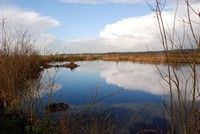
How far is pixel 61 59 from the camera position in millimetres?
42562

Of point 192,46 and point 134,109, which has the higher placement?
point 192,46

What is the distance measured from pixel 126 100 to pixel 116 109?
2.47 m

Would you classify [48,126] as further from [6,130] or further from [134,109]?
[134,109]

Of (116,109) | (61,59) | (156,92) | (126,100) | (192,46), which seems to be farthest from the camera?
(61,59)

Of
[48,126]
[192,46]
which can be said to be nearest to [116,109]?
[48,126]

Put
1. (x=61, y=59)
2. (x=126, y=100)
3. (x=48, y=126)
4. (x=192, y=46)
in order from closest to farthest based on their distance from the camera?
(x=192, y=46), (x=48, y=126), (x=126, y=100), (x=61, y=59)

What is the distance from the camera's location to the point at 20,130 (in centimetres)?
710

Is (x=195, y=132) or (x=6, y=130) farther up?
(x=195, y=132)

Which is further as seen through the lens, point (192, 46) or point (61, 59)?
point (61, 59)

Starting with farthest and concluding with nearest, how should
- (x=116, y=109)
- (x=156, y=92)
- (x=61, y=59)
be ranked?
(x=61, y=59) → (x=156, y=92) → (x=116, y=109)

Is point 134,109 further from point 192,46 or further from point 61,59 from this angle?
point 61,59

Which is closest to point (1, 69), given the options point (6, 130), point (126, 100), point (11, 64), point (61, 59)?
point (11, 64)

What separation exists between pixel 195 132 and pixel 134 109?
923cm

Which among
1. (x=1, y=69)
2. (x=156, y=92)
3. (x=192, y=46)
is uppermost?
(x=192, y=46)
